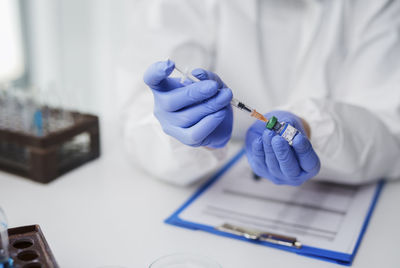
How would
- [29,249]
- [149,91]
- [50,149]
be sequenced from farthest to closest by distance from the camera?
[149,91] < [50,149] < [29,249]

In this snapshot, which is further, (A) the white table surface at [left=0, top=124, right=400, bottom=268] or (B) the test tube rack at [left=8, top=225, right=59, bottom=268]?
(A) the white table surface at [left=0, top=124, right=400, bottom=268]

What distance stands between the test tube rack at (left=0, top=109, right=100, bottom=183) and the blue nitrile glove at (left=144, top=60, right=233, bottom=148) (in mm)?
341

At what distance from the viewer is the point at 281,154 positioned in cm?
92

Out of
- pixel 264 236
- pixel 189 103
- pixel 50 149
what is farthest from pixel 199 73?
pixel 50 149

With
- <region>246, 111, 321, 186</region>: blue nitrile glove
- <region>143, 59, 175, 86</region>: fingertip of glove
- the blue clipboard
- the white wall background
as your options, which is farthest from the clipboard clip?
the white wall background

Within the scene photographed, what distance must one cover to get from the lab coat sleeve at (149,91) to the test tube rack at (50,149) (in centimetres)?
12

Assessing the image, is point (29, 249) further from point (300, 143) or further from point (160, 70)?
point (300, 143)

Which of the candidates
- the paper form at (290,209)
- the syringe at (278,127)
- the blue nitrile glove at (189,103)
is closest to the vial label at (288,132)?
the syringe at (278,127)

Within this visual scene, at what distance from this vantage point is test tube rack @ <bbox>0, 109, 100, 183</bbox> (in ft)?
3.89

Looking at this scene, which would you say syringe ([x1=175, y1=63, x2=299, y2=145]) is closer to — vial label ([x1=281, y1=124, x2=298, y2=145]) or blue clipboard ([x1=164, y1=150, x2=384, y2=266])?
vial label ([x1=281, y1=124, x2=298, y2=145])

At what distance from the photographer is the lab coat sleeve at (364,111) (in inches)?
45.8

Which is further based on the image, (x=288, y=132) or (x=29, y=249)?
(x=288, y=132)

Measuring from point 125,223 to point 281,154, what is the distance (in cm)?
39

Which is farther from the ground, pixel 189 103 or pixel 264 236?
pixel 189 103
